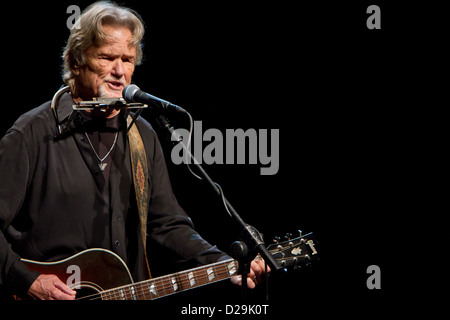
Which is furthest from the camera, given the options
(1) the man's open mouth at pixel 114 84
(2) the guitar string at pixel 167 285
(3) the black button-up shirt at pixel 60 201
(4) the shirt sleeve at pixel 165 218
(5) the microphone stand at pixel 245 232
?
(4) the shirt sleeve at pixel 165 218

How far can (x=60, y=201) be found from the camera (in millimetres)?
2410

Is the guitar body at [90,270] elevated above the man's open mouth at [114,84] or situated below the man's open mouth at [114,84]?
below

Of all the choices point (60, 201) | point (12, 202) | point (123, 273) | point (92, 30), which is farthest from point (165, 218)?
A: point (92, 30)

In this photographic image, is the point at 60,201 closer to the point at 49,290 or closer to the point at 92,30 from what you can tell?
the point at 49,290

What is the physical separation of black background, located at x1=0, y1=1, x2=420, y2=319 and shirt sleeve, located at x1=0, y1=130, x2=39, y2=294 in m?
1.15

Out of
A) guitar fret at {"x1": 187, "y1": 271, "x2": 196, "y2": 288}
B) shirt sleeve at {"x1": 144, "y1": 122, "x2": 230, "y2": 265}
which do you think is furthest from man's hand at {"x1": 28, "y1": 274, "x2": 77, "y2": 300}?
shirt sleeve at {"x1": 144, "y1": 122, "x2": 230, "y2": 265}

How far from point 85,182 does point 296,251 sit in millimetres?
1114

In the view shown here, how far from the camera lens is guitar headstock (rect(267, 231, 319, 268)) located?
7.15ft

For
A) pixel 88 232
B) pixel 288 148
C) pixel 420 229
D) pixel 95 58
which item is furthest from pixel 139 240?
pixel 420 229

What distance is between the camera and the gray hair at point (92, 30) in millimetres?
2551

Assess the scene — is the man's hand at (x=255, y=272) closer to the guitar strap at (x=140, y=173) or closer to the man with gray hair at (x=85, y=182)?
the man with gray hair at (x=85, y=182)

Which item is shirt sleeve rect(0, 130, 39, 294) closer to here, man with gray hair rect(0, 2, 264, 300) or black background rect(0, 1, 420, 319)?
man with gray hair rect(0, 2, 264, 300)

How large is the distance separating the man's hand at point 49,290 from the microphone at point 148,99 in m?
0.89

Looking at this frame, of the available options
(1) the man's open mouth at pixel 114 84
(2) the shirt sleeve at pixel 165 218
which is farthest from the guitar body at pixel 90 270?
(1) the man's open mouth at pixel 114 84
